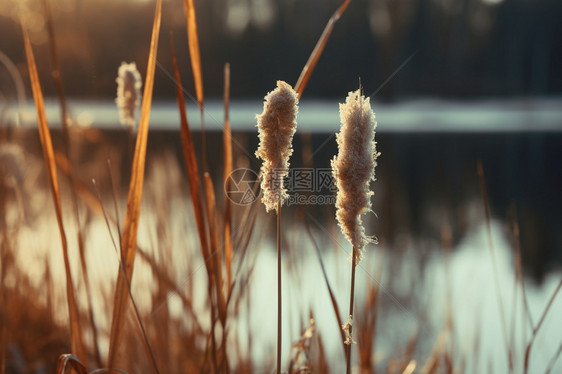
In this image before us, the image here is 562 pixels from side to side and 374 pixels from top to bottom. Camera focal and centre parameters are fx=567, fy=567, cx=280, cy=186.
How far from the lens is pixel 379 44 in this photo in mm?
19234

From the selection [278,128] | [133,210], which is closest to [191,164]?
[133,210]

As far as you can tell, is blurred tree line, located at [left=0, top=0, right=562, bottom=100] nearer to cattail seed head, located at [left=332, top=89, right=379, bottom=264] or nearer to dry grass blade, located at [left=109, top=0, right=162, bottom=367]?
dry grass blade, located at [left=109, top=0, right=162, bottom=367]

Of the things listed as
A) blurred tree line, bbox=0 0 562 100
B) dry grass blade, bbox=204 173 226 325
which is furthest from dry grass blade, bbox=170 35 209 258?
blurred tree line, bbox=0 0 562 100

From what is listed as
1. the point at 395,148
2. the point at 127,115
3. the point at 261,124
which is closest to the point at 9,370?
the point at 127,115

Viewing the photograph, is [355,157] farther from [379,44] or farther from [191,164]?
[379,44]

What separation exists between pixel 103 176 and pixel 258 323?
299 centimetres

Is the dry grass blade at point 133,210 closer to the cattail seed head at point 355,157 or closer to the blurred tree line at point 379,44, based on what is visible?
the cattail seed head at point 355,157

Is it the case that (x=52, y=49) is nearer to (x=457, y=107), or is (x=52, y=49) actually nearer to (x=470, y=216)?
(x=470, y=216)

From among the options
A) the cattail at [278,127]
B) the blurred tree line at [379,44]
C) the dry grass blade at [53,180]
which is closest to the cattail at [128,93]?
the dry grass blade at [53,180]

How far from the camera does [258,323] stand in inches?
110

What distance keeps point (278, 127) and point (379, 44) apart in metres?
19.5

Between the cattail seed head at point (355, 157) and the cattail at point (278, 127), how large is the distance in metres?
0.06

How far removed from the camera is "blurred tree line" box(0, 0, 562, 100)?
1920cm

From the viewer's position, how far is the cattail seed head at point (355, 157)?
638 millimetres
